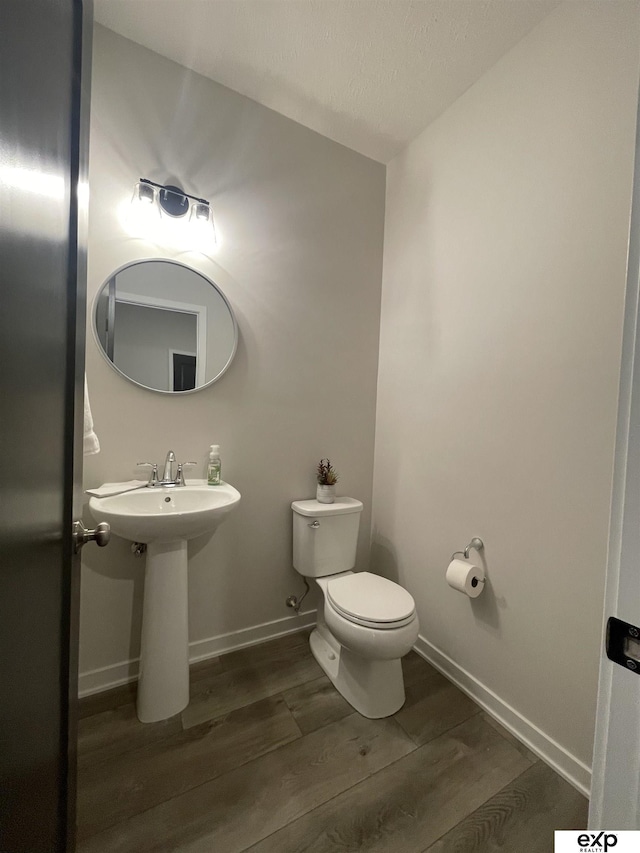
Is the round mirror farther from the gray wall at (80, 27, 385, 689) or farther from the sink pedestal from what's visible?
the sink pedestal

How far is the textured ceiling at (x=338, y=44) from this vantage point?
129cm

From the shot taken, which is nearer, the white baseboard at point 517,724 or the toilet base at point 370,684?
the white baseboard at point 517,724

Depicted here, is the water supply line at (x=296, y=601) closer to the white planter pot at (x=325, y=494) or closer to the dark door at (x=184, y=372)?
the white planter pot at (x=325, y=494)

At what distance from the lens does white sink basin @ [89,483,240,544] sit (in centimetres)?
117

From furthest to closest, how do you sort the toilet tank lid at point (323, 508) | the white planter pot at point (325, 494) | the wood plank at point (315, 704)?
1. the white planter pot at point (325, 494)
2. the toilet tank lid at point (323, 508)
3. the wood plank at point (315, 704)

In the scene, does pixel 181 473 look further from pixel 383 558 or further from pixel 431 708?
pixel 431 708

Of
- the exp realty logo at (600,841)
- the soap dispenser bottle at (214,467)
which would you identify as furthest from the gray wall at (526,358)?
the soap dispenser bottle at (214,467)

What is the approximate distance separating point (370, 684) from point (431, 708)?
0.30 meters

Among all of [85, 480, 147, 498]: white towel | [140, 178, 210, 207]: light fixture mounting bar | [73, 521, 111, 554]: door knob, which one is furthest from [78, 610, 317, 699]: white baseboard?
[140, 178, 210, 207]: light fixture mounting bar

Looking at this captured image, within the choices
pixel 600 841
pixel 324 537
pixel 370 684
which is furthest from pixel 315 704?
pixel 600 841

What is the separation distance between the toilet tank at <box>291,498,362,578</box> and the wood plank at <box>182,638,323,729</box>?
41cm

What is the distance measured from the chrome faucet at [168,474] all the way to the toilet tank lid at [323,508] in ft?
1.89

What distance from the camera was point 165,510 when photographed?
1.42 meters

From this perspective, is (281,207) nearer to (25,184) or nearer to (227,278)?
(227,278)
